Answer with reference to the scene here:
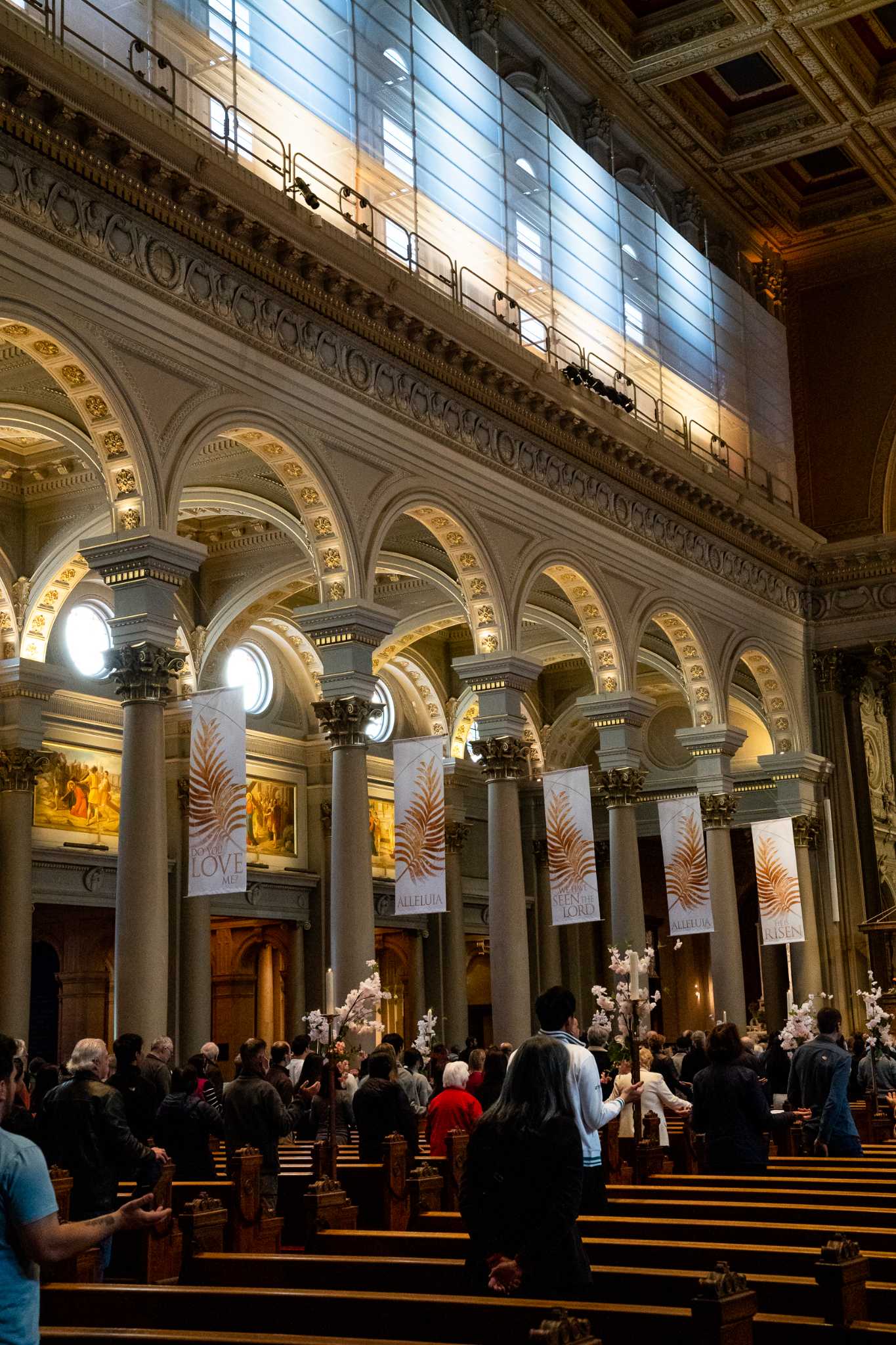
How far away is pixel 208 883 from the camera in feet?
46.9

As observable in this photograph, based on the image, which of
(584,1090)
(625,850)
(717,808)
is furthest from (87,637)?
(584,1090)

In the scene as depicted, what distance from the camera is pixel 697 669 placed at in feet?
82.6

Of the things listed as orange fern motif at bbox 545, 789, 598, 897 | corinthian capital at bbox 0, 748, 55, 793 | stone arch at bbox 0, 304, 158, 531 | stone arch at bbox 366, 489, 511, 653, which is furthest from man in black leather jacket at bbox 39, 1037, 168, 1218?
corinthian capital at bbox 0, 748, 55, 793

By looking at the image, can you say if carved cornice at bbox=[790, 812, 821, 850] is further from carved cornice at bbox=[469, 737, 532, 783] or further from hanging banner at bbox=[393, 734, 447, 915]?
hanging banner at bbox=[393, 734, 447, 915]

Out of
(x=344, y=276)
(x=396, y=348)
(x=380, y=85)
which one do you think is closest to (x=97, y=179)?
(x=344, y=276)

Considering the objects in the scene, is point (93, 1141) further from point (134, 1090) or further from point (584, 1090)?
point (584, 1090)

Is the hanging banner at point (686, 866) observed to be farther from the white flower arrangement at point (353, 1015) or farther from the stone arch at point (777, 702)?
the white flower arrangement at point (353, 1015)

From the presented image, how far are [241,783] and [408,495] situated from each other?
4.85 metres

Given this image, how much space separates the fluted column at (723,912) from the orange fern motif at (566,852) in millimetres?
5814

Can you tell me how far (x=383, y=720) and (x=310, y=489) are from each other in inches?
509

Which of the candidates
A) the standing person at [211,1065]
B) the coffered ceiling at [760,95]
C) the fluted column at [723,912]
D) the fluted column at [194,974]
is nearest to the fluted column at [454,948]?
the fluted column at [723,912]

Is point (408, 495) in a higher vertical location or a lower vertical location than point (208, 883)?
higher

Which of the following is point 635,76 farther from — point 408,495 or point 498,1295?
point 498,1295

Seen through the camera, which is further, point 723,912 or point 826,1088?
point 723,912
